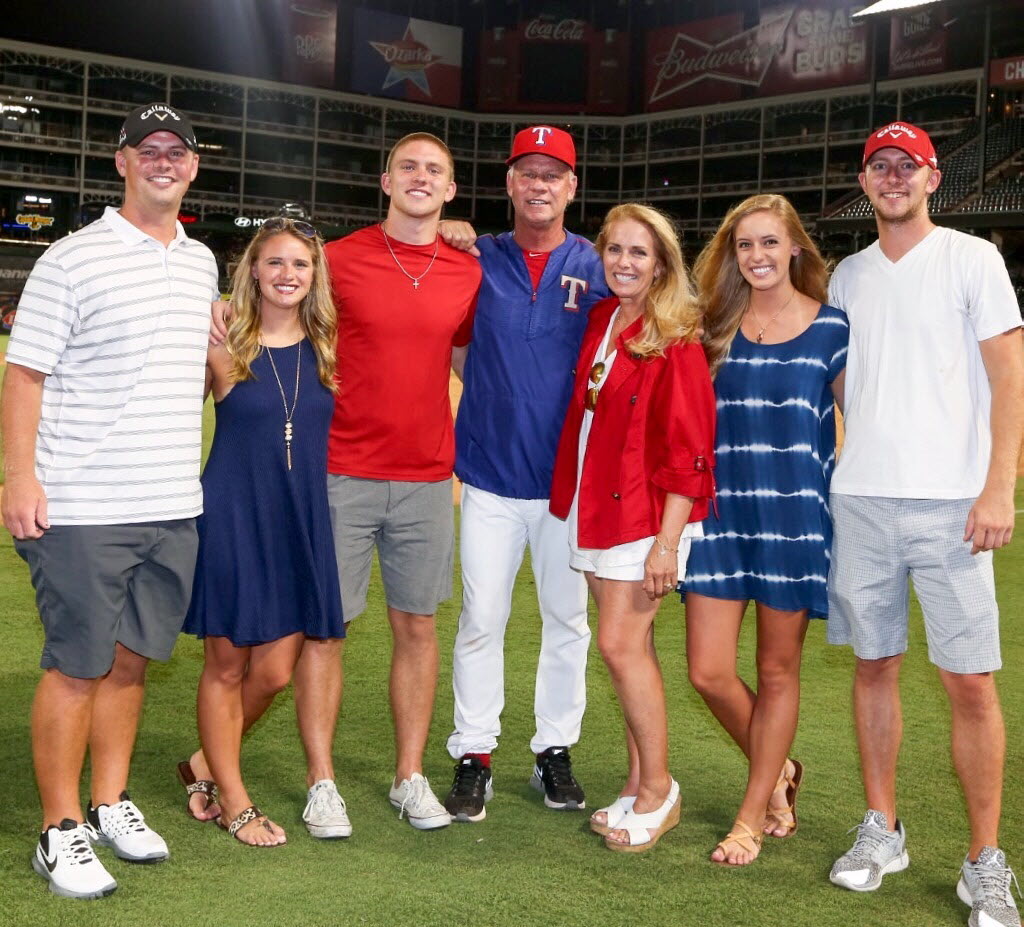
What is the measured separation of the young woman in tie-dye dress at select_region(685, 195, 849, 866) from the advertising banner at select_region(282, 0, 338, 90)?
65.9 meters

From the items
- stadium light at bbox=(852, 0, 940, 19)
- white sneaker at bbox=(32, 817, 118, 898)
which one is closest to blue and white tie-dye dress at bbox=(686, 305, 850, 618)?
white sneaker at bbox=(32, 817, 118, 898)

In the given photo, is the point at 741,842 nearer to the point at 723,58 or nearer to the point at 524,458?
the point at 524,458

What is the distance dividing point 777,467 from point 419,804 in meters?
1.74

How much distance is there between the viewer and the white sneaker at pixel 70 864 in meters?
3.75

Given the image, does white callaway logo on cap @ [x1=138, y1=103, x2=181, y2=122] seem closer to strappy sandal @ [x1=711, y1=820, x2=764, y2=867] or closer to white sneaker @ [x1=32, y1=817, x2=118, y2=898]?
white sneaker @ [x1=32, y1=817, x2=118, y2=898]

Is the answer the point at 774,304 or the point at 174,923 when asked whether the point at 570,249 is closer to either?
the point at 774,304

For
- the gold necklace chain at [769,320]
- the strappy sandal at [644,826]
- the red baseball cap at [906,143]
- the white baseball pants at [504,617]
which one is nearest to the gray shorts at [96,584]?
the white baseball pants at [504,617]

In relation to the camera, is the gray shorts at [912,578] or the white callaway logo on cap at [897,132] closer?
the gray shorts at [912,578]

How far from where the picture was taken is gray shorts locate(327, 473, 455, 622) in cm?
451

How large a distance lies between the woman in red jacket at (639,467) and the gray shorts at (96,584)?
1.39m

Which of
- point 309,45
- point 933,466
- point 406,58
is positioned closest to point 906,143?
point 933,466

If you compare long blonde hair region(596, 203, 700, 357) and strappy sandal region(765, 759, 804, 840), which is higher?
long blonde hair region(596, 203, 700, 357)

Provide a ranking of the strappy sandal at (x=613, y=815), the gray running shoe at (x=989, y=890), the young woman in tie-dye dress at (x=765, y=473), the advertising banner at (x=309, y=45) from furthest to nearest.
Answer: the advertising banner at (x=309, y=45)
the strappy sandal at (x=613, y=815)
the young woman in tie-dye dress at (x=765, y=473)
the gray running shoe at (x=989, y=890)

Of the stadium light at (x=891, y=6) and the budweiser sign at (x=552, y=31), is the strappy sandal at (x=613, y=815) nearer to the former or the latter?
the stadium light at (x=891, y=6)
